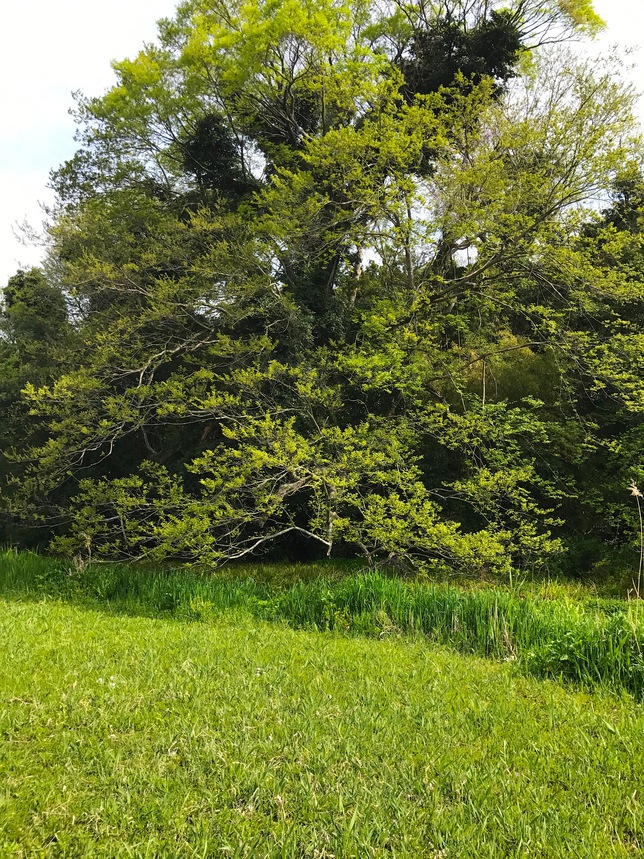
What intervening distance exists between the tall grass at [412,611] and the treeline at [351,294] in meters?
0.81

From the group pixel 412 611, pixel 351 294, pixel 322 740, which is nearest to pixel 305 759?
pixel 322 740

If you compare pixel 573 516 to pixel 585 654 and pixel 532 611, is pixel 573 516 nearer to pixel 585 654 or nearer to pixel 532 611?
pixel 532 611

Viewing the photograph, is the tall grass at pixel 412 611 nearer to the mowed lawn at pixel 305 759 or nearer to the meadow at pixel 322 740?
the meadow at pixel 322 740

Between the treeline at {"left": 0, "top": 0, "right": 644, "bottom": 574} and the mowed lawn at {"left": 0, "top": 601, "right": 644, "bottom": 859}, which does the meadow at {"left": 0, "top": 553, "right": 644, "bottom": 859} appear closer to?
the mowed lawn at {"left": 0, "top": 601, "right": 644, "bottom": 859}

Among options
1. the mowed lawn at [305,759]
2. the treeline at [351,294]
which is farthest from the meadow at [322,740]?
the treeline at [351,294]

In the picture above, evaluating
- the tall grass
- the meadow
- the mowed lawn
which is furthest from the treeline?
the mowed lawn

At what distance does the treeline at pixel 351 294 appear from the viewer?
8.87m

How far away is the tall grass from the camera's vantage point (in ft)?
13.8

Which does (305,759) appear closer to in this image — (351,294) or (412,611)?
(412,611)

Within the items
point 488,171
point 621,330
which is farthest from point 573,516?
point 488,171

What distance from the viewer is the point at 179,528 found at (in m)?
7.56

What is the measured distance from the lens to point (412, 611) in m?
5.75

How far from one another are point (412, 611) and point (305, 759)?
3243 millimetres

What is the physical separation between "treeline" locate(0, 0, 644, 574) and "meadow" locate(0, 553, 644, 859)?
111 inches
